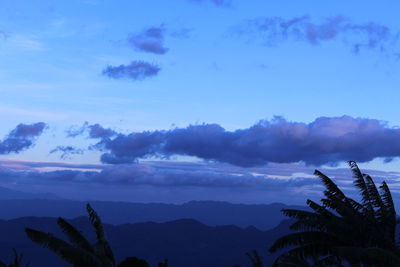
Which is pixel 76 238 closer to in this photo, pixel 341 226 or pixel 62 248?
pixel 62 248

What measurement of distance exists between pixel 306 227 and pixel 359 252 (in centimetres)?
711

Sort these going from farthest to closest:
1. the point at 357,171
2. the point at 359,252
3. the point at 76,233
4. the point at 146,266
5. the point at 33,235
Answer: the point at 146,266, the point at 357,171, the point at 76,233, the point at 33,235, the point at 359,252

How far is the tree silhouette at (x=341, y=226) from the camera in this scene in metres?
27.4

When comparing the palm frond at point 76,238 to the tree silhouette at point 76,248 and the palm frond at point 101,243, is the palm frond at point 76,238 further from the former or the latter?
the palm frond at point 101,243

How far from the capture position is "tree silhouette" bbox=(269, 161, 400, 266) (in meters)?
27.4

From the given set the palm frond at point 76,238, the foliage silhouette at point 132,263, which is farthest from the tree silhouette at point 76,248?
the foliage silhouette at point 132,263

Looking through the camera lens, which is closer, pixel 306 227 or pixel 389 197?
pixel 306 227

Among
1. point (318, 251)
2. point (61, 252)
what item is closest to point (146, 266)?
point (318, 251)

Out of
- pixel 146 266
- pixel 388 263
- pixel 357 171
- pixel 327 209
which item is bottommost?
pixel 146 266

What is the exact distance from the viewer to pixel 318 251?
29031 millimetres

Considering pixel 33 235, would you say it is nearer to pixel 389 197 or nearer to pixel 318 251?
pixel 318 251

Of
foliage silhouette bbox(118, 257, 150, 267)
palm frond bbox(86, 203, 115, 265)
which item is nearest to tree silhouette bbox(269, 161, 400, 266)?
palm frond bbox(86, 203, 115, 265)

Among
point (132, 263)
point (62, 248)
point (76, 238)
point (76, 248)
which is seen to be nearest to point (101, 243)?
point (76, 238)

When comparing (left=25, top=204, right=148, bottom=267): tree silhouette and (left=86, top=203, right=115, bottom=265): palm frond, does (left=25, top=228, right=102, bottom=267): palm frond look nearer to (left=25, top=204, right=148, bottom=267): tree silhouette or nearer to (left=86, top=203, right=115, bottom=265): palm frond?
(left=25, top=204, right=148, bottom=267): tree silhouette
